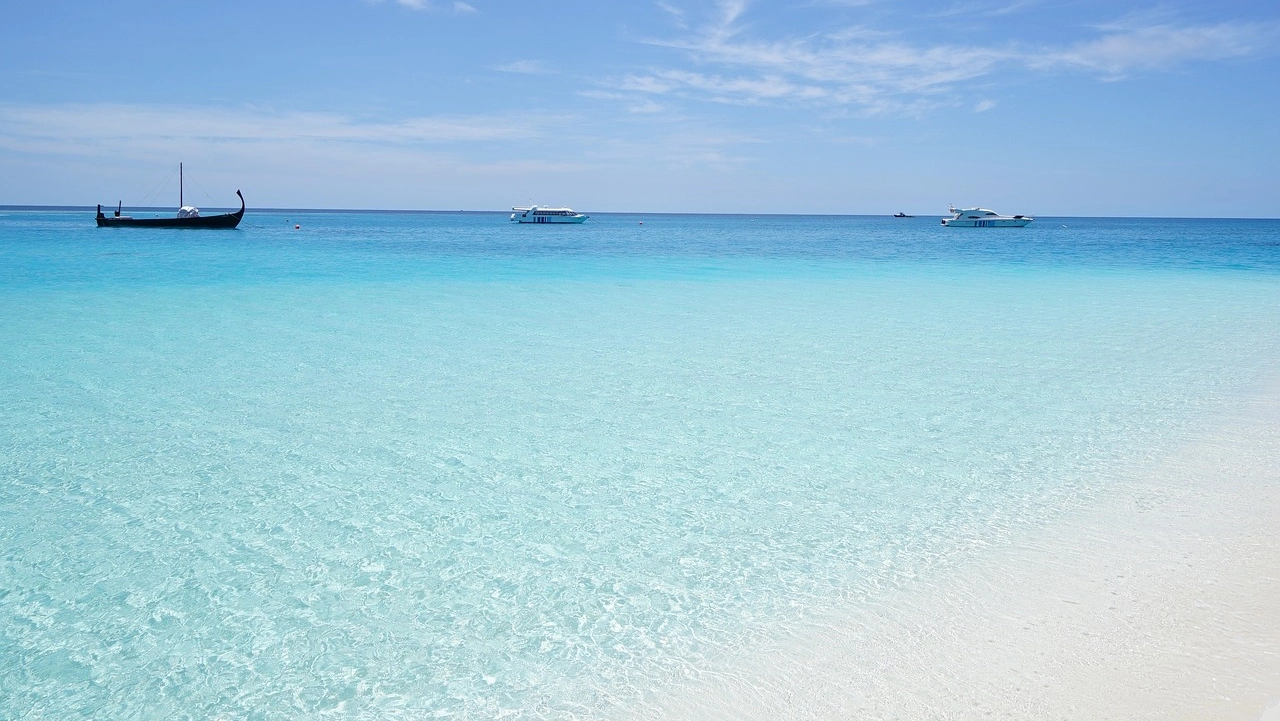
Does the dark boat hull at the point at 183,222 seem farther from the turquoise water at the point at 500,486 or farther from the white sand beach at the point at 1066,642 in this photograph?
the white sand beach at the point at 1066,642

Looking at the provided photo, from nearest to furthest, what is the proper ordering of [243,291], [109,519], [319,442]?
[109,519]
[319,442]
[243,291]

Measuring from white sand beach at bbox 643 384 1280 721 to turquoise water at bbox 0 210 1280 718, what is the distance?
22 centimetres

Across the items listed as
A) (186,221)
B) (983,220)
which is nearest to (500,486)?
(186,221)

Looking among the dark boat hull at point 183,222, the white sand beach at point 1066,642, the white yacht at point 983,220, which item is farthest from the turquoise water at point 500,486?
the white yacht at point 983,220

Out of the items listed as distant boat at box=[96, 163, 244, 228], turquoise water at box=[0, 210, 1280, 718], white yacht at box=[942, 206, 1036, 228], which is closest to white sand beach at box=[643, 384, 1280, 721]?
turquoise water at box=[0, 210, 1280, 718]

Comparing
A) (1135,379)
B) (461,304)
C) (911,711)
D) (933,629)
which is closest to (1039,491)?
(933,629)

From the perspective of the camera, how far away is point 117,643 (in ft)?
11.1

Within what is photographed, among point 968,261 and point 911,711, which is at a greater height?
point 968,261

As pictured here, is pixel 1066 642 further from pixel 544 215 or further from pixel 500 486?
pixel 544 215

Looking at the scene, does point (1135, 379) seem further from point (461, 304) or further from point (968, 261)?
point (968, 261)

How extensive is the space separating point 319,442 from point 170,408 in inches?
82.1

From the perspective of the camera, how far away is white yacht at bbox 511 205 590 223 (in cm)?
9744

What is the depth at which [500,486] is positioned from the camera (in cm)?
542

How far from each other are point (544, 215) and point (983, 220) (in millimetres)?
52604
